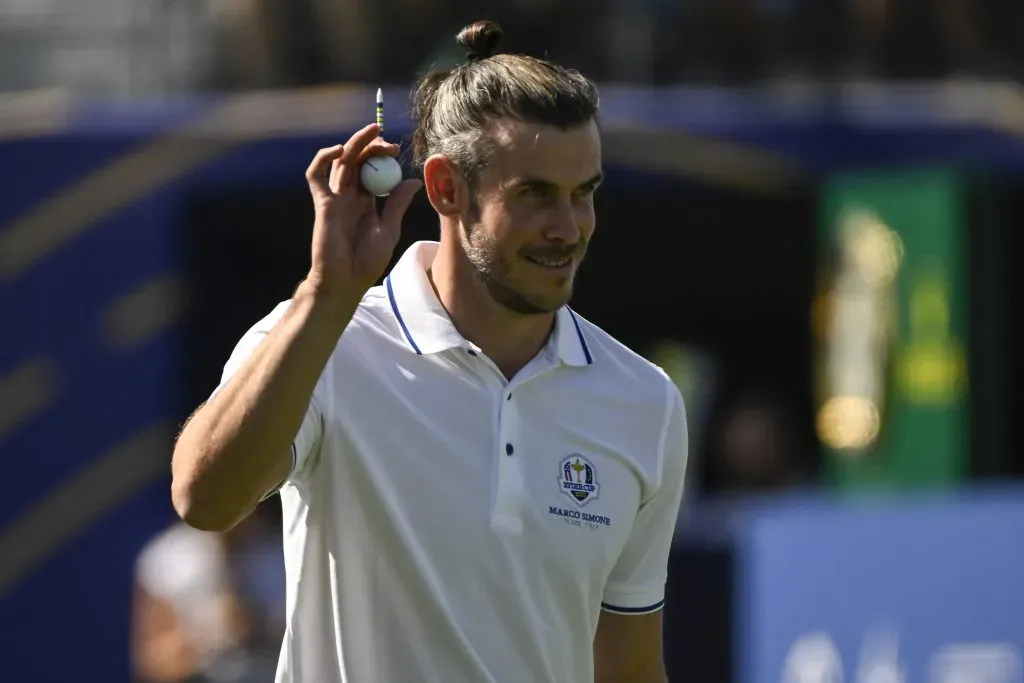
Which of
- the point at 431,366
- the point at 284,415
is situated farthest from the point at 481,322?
the point at 284,415

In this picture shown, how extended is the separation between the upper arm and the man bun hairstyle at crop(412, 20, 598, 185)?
0.89 meters

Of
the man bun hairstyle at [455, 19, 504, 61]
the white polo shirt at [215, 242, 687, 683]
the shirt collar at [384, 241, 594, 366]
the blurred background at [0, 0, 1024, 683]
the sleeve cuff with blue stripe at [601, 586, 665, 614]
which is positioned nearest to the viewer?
the white polo shirt at [215, 242, 687, 683]

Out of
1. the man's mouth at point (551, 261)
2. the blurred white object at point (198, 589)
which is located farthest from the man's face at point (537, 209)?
the blurred white object at point (198, 589)

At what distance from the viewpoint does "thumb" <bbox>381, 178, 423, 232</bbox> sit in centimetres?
277

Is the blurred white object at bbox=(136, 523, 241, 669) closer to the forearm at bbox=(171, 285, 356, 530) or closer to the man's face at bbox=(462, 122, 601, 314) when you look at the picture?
the man's face at bbox=(462, 122, 601, 314)

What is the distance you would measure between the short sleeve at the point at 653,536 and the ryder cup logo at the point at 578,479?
174 mm

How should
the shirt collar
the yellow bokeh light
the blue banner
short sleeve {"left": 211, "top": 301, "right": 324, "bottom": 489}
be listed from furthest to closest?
the yellow bokeh light
the blue banner
the shirt collar
short sleeve {"left": 211, "top": 301, "right": 324, "bottom": 489}

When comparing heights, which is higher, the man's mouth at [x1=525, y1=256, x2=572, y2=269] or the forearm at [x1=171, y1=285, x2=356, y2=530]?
the man's mouth at [x1=525, y1=256, x2=572, y2=269]

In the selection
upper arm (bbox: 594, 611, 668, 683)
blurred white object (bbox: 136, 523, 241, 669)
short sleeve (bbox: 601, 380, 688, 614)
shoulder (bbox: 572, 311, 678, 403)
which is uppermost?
shoulder (bbox: 572, 311, 678, 403)

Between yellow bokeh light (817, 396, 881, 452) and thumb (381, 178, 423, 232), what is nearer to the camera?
thumb (381, 178, 423, 232)

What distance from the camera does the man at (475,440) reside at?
302cm

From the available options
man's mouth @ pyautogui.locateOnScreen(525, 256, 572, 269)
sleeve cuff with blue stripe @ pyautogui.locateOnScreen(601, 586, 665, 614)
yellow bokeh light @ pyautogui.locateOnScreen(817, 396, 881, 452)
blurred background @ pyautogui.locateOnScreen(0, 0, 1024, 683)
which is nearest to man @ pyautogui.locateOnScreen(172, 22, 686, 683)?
man's mouth @ pyautogui.locateOnScreen(525, 256, 572, 269)

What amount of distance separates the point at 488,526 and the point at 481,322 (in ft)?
1.26

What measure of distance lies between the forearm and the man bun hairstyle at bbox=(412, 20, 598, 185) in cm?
54
